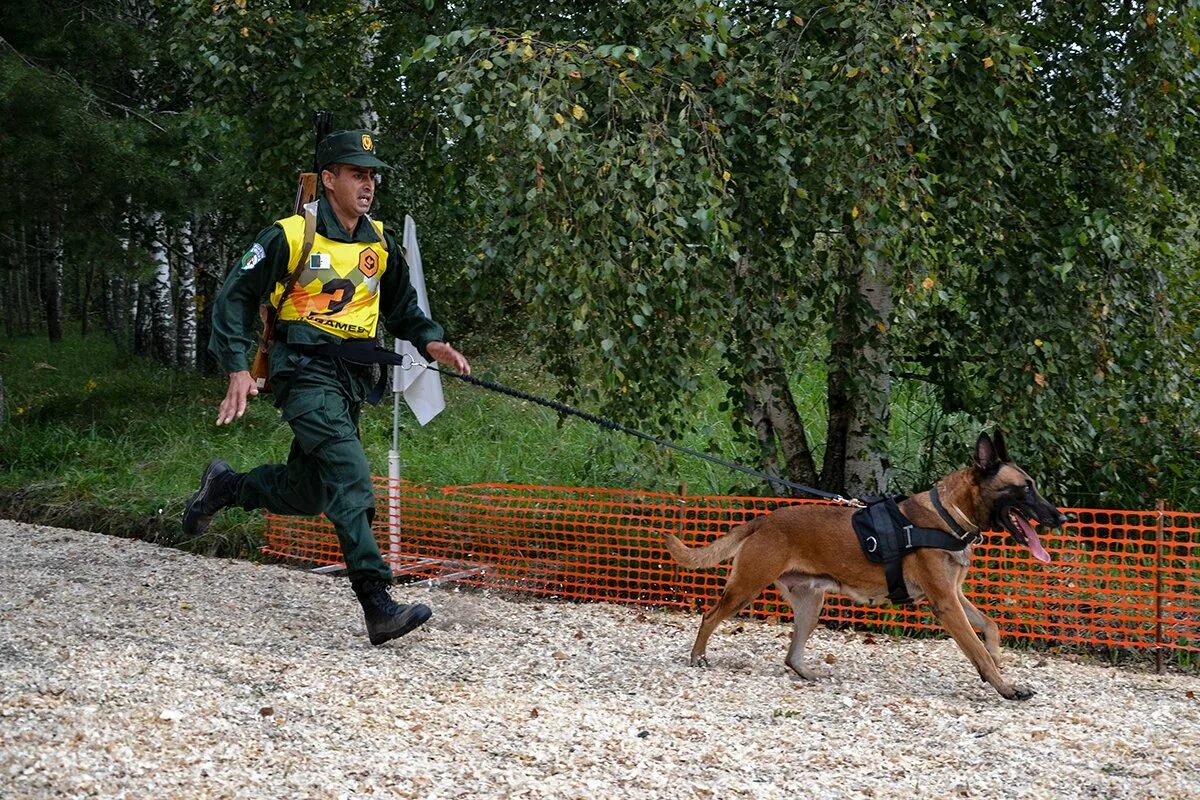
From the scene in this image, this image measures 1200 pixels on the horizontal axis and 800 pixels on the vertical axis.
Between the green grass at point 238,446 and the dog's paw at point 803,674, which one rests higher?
the green grass at point 238,446

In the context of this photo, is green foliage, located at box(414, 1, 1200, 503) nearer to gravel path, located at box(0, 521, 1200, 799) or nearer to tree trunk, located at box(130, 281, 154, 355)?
gravel path, located at box(0, 521, 1200, 799)

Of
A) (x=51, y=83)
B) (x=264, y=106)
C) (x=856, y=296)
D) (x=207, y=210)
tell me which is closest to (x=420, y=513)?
(x=264, y=106)

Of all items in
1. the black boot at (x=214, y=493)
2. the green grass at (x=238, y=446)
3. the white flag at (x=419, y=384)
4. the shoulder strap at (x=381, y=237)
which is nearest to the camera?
the shoulder strap at (x=381, y=237)

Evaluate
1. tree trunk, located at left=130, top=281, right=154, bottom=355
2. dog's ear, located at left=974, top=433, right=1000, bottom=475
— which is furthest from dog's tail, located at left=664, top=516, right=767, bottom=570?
tree trunk, located at left=130, top=281, right=154, bottom=355

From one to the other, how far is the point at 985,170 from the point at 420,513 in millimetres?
4691

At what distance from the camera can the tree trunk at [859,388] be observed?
264 inches

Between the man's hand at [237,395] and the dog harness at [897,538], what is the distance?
2768mm

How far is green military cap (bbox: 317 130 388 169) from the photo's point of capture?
18.7 ft

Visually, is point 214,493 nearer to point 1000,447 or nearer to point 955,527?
point 955,527

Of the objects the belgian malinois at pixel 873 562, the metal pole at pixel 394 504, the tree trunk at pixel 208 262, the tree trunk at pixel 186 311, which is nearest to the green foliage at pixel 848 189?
the belgian malinois at pixel 873 562

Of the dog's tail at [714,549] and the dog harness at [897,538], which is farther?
the dog's tail at [714,549]

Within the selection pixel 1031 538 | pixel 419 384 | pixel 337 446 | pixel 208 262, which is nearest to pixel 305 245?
pixel 337 446

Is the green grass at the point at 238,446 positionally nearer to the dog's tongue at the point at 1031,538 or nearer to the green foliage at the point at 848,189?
the green foliage at the point at 848,189

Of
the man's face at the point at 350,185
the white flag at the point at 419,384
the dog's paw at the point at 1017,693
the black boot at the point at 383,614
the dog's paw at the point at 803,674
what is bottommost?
the dog's paw at the point at 803,674
